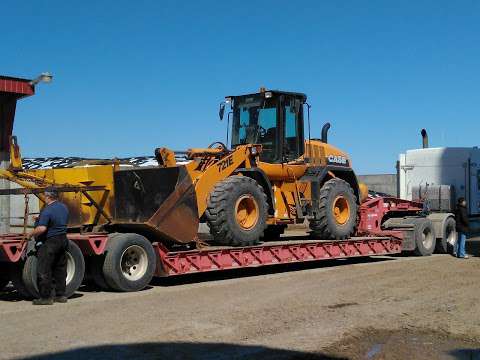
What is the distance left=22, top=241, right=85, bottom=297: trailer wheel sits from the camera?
941 cm

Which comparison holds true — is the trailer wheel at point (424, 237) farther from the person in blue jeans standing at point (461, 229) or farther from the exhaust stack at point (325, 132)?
the exhaust stack at point (325, 132)

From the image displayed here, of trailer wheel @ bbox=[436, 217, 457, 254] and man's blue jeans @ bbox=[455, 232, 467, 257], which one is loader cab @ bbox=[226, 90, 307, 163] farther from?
trailer wheel @ bbox=[436, 217, 457, 254]

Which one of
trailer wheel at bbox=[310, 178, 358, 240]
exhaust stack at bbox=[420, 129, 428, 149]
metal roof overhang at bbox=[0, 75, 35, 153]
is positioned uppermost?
metal roof overhang at bbox=[0, 75, 35, 153]

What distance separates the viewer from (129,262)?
1069 cm

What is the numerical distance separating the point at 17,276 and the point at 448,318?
6.23 metres

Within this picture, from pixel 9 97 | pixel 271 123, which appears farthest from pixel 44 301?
pixel 9 97

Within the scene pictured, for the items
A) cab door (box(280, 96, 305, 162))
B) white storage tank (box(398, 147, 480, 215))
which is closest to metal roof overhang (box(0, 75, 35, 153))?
cab door (box(280, 96, 305, 162))

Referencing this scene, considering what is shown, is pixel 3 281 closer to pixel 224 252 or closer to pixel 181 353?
pixel 224 252

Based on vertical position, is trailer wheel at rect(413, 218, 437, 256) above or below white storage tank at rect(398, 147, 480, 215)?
below

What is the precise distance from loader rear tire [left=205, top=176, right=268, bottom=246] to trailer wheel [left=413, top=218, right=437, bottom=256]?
6368 mm

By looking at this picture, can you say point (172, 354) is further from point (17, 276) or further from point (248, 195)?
point (248, 195)

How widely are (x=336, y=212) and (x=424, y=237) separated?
402 centimetres

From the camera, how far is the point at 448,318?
855cm

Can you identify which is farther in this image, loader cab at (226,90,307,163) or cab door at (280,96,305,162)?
cab door at (280,96,305,162)
